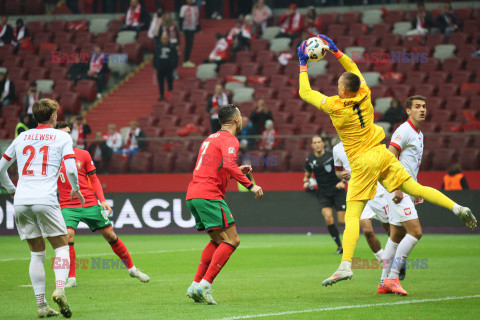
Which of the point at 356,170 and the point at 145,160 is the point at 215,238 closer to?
the point at 356,170

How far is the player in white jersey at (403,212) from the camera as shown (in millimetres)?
9125

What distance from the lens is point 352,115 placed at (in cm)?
863

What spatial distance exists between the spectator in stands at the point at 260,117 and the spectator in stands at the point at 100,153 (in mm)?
3998

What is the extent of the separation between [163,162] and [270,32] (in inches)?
332

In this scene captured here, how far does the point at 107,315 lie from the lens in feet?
25.5

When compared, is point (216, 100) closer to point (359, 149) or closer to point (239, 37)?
point (239, 37)

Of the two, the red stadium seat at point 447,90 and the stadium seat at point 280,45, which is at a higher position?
the stadium seat at point 280,45

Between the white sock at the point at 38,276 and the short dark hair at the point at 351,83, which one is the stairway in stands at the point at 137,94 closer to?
the short dark hair at the point at 351,83

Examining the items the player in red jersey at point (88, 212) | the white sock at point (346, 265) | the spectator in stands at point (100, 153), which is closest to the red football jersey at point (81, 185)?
the player in red jersey at point (88, 212)

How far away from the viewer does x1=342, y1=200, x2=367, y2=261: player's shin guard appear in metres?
8.27

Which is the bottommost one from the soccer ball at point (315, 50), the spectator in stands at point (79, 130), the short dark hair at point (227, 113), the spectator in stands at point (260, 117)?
the spectator in stands at point (79, 130)

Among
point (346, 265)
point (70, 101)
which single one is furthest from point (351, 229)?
point (70, 101)

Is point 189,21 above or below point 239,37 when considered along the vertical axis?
above

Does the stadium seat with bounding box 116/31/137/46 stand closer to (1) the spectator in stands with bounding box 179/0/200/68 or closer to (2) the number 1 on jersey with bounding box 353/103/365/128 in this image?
(1) the spectator in stands with bounding box 179/0/200/68
